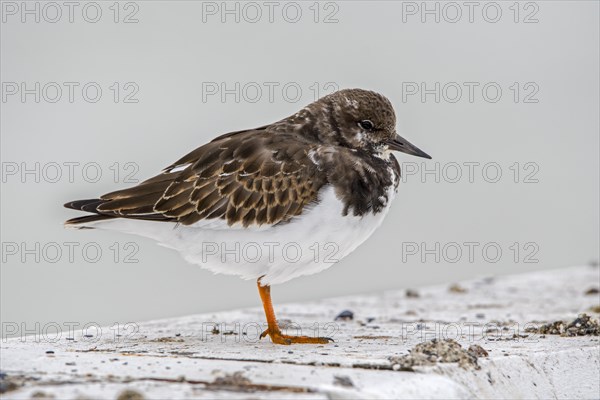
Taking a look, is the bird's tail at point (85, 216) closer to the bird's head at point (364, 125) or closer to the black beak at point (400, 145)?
the bird's head at point (364, 125)

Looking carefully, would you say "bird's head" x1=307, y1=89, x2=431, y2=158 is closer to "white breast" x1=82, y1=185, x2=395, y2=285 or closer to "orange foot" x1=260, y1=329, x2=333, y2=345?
"white breast" x1=82, y1=185, x2=395, y2=285

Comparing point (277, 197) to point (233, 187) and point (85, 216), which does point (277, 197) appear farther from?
point (85, 216)

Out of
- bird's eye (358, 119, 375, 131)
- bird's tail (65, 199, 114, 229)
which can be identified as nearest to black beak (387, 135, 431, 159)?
bird's eye (358, 119, 375, 131)

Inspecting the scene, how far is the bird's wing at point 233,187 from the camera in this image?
517cm

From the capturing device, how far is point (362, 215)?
516 centimetres

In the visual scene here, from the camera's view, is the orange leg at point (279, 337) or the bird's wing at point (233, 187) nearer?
the orange leg at point (279, 337)

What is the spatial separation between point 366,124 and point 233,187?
3.01ft

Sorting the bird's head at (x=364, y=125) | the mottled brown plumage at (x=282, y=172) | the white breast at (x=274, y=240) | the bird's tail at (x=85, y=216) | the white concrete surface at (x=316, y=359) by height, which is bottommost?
the white concrete surface at (x=316, y=359)

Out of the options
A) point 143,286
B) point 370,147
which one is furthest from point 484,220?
point 370,147

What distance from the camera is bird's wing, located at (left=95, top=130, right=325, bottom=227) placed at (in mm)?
5172

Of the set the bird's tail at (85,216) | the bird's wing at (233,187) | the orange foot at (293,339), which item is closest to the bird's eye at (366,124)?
the bird's wing at (233,187)

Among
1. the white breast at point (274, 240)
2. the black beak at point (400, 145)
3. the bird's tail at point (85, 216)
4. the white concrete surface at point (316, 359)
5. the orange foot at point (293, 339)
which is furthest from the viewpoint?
the black beak at point (400, 145)

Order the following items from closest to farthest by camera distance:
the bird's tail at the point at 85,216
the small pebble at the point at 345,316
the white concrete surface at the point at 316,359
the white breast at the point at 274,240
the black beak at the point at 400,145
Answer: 1. the white concrete surface at the point at 316,359
2. the white breast at the point at 274,240
3. the bird's tail at the point at 85,216
4. the black beak at the point at 400,145
5. the small pebble at the point at 345,316

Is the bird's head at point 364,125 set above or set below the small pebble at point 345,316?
above
